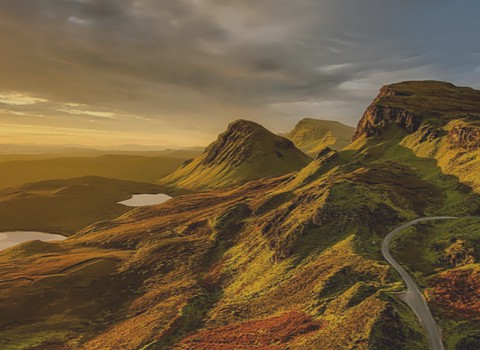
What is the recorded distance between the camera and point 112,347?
2034 inches

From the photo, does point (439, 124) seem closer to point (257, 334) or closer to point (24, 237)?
point (257, 334)

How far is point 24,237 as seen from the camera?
544ft

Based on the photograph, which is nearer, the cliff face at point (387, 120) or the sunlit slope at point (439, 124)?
the sunlit slope at point (439, 124)

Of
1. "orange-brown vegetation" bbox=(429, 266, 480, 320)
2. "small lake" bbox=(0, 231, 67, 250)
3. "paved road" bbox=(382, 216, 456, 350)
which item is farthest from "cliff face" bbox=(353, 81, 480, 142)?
"small lake" bbox=(0, 231, 67, 250)

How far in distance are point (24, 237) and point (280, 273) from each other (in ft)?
517

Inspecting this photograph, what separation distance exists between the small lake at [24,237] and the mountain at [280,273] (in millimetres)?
51523

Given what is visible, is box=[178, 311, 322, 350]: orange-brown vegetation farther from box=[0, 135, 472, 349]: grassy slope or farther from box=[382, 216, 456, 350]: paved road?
box=[382, 216, 456, 350]: paved road

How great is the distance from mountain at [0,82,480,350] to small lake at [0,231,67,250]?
51.5 metres

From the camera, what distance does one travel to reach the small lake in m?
160

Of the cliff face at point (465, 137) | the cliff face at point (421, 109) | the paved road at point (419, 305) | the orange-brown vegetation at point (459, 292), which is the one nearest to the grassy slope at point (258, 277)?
the paved road at point (419, 305)

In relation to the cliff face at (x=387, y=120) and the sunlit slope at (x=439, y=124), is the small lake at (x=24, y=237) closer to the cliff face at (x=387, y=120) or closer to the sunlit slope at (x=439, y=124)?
the cliff face at (x=387, y=120)

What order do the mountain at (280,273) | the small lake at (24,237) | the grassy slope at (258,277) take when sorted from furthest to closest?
the small lake at (24,237) < the grassy slope at (258,277) < the mountain at (280,273)

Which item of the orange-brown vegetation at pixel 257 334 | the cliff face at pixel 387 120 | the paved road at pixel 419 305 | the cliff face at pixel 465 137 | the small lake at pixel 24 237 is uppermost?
the cliff face at pixel 387 120

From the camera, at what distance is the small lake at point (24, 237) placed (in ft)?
524
